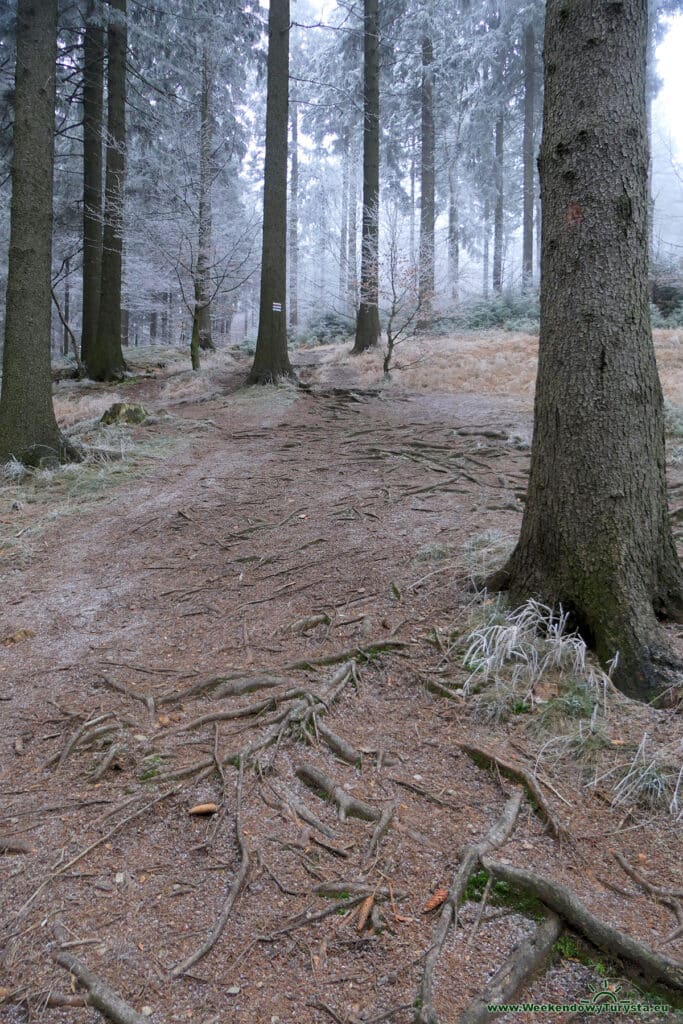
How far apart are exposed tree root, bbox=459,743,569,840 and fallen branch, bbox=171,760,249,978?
37.6 inches

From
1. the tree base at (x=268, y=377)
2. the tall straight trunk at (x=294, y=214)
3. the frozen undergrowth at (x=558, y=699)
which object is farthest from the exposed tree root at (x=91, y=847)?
the tall straight trunk at (x=294, y=214)

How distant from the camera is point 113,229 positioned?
14484 mm

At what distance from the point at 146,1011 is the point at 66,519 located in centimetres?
492

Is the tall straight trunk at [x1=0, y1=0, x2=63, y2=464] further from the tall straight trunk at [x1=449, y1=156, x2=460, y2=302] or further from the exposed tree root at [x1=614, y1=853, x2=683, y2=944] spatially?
the tall straight trunk at [x1=449, y1=156, x2=460, y2=302]

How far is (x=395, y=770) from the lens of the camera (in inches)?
104

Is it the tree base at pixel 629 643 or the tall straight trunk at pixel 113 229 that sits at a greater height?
the tall straight trunk at pixel 113 229

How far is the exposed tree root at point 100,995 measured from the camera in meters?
1.70

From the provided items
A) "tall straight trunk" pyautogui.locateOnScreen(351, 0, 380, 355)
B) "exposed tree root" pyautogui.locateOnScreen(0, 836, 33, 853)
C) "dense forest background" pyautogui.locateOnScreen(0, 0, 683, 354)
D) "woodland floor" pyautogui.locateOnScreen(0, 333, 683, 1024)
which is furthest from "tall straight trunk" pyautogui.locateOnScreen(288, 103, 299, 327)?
"exposed tree root" pyautogui.locateOnScreen(0, 836, 33, 853)

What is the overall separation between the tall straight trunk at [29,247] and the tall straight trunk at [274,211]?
4673 millimetres

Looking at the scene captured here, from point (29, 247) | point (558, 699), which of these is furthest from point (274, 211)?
point (558, 699)

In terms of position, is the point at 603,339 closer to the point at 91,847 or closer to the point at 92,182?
the point at 91,847

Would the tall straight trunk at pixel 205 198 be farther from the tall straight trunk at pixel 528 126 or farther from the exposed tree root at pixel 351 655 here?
the exposed tree root at pixel 351 655

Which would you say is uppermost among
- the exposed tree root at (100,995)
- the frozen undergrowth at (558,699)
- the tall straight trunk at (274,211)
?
the tall straight trunk at (274,211)

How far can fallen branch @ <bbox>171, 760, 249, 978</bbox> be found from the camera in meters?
1.86
